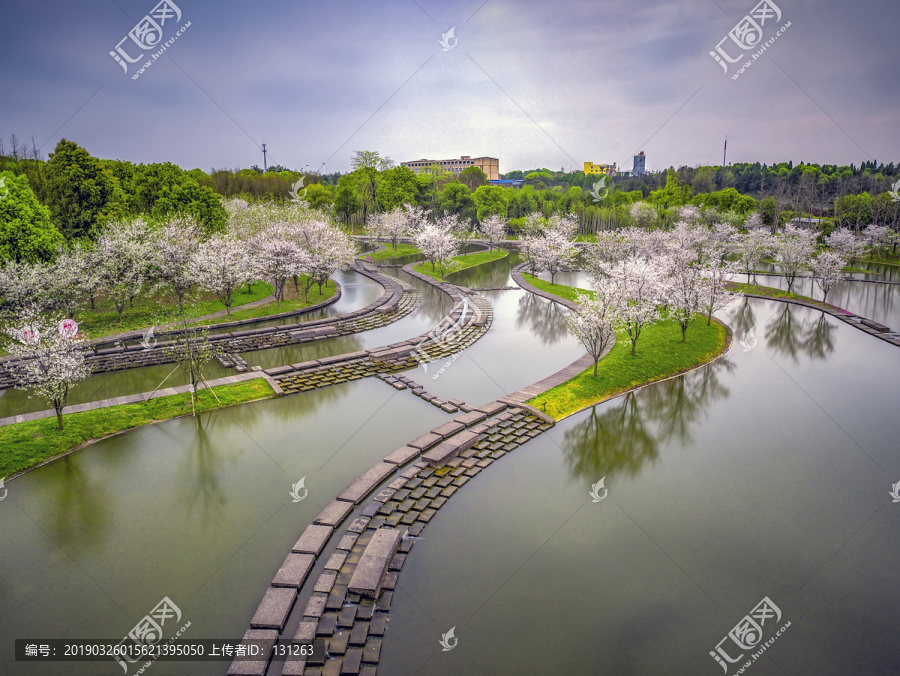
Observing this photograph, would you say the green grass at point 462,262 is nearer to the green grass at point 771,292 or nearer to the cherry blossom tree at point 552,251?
the cherry blossom tree at point 552,251

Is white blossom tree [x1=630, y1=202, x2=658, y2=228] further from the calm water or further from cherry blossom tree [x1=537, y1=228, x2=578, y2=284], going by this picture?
the calm water

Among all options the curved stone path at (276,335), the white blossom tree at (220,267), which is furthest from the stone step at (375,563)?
the white blossom tree at (220,267)

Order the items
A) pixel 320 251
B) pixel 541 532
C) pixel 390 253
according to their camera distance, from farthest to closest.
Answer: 1. pixel 390 253
2. pixel 320 251
3. pixel 541 532

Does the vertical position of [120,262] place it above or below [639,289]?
above

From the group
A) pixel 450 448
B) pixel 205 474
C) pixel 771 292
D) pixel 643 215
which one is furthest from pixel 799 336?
pixel 643 215

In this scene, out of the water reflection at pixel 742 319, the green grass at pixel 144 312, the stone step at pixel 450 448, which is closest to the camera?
the stone step at pixel 450 448

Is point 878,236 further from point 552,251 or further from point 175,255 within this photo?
point 175,255
